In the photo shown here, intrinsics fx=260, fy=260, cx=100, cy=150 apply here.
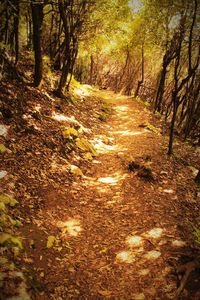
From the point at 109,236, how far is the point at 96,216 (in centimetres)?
66

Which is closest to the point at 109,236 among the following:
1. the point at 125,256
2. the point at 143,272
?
the point at 125,256

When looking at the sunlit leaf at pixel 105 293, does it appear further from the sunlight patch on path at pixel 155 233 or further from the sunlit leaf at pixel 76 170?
the sunlit leaf at pixel 76 170

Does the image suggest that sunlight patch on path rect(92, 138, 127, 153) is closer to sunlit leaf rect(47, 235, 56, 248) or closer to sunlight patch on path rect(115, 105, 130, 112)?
sunlit leaf rect(47, 235, 56, 248)

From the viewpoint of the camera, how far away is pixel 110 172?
7586 mm

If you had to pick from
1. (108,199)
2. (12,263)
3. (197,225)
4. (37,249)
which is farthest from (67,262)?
(197,225)

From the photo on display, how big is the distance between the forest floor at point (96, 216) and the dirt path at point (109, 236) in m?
0.02

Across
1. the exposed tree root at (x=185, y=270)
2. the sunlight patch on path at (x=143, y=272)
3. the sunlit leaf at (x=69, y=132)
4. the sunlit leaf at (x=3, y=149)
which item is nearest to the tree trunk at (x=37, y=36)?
the sunlit leaf at (x=69, y=132)

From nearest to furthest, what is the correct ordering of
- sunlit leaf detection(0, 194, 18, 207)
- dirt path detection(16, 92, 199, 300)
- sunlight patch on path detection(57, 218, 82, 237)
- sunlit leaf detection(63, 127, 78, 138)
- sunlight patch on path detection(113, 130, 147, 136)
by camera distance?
dirt path detection(16, 92, 199, 300)
sunlit leaf detection(0, 194, 18, 207)
sunlight patch on path detection(57, 218, 82, 237)
sunlit leaf detection(63, 127, 78, 138)
sunlight patch on path detection(113, 130, 147, 136)

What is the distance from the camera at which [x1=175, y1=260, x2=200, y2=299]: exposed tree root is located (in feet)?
11.7

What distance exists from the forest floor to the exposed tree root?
0.07 meters

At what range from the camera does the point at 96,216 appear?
18.0ft

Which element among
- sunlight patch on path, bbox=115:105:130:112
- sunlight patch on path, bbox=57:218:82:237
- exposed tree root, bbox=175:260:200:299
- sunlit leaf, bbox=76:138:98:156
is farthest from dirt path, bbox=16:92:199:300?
sunlight patch on path, bbox=115:105:130:112

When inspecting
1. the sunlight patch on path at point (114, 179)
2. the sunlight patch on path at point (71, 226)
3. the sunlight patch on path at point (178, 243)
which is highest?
the sunlight patch on path at point (114, 179)

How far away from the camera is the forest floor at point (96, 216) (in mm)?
3756
